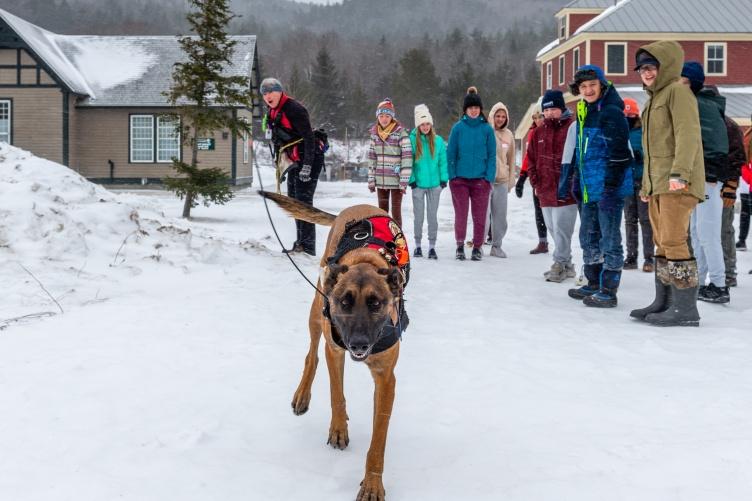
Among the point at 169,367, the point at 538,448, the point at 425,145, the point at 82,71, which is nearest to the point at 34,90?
the point at 82,71

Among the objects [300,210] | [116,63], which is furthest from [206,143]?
[300,210]

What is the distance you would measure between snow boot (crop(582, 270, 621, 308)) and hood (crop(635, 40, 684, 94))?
6.42ft

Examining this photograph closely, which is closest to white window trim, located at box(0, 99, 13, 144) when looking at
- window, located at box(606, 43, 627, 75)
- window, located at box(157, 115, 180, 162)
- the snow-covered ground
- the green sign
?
window, located at box(157, 115, 180, 162)

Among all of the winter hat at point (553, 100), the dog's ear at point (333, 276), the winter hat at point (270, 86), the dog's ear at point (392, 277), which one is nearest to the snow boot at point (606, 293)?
the winter hat at point (553, 100)

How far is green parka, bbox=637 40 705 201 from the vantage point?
228 inches

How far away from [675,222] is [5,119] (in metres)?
31.5

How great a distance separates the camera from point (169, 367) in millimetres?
4434

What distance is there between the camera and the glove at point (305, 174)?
8.95 m

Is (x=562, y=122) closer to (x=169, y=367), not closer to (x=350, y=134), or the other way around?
(x=169, y=367)

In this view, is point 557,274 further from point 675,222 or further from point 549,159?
point 675,222

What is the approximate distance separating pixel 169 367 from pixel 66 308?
76.3 inches

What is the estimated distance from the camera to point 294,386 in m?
4.23

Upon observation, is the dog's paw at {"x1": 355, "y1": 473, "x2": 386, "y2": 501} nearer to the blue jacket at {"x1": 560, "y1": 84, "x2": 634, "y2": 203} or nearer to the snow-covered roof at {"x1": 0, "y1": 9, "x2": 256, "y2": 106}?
the blue jacket at {"x1": 560, "y1": 84, "x2": 634, "y2": 203}

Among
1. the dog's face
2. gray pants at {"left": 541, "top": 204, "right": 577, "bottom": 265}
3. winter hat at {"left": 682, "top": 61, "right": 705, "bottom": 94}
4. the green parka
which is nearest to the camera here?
the dog's face
